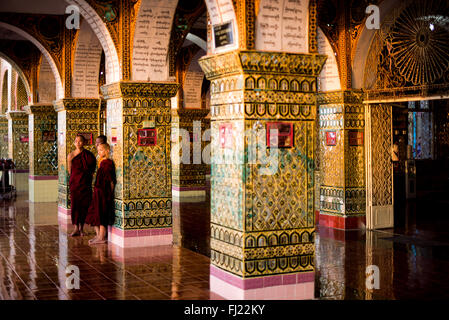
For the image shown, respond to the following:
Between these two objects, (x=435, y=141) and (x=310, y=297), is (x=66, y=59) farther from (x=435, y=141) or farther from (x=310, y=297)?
(x=435, y=141)

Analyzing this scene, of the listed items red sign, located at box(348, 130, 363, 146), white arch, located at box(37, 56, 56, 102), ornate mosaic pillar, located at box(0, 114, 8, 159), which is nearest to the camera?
red sign, located at box(348, 130, 363, 146)

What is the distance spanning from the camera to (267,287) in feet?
15.7

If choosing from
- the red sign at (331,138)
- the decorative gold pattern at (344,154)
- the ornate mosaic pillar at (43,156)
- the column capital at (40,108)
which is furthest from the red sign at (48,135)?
the red sign at (331,138)

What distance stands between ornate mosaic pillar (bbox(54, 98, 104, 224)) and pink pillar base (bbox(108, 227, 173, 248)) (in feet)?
9.34

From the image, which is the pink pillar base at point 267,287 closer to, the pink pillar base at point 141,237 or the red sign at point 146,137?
the pink pillar base at point 141,237

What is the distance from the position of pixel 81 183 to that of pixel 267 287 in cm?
424

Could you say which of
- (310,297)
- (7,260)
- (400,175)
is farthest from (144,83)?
(400,175)

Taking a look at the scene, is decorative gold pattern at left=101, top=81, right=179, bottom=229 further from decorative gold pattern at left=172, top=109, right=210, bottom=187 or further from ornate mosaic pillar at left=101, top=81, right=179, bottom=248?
decorative gold pattern at left=172, top=109, right=210, bottom=187

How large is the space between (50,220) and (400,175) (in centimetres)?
772

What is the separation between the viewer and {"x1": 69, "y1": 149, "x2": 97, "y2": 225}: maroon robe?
8.18 meters

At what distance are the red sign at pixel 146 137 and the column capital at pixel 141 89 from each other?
463mm

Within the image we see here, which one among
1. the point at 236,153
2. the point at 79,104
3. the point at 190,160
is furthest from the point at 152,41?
the point at 190,160

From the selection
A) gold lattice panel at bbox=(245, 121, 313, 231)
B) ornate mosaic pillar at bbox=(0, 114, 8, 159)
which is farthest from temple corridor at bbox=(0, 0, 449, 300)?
ornate mosaic pillar at bbox=(0, 114, 8, 159)

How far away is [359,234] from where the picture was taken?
27.8ft
